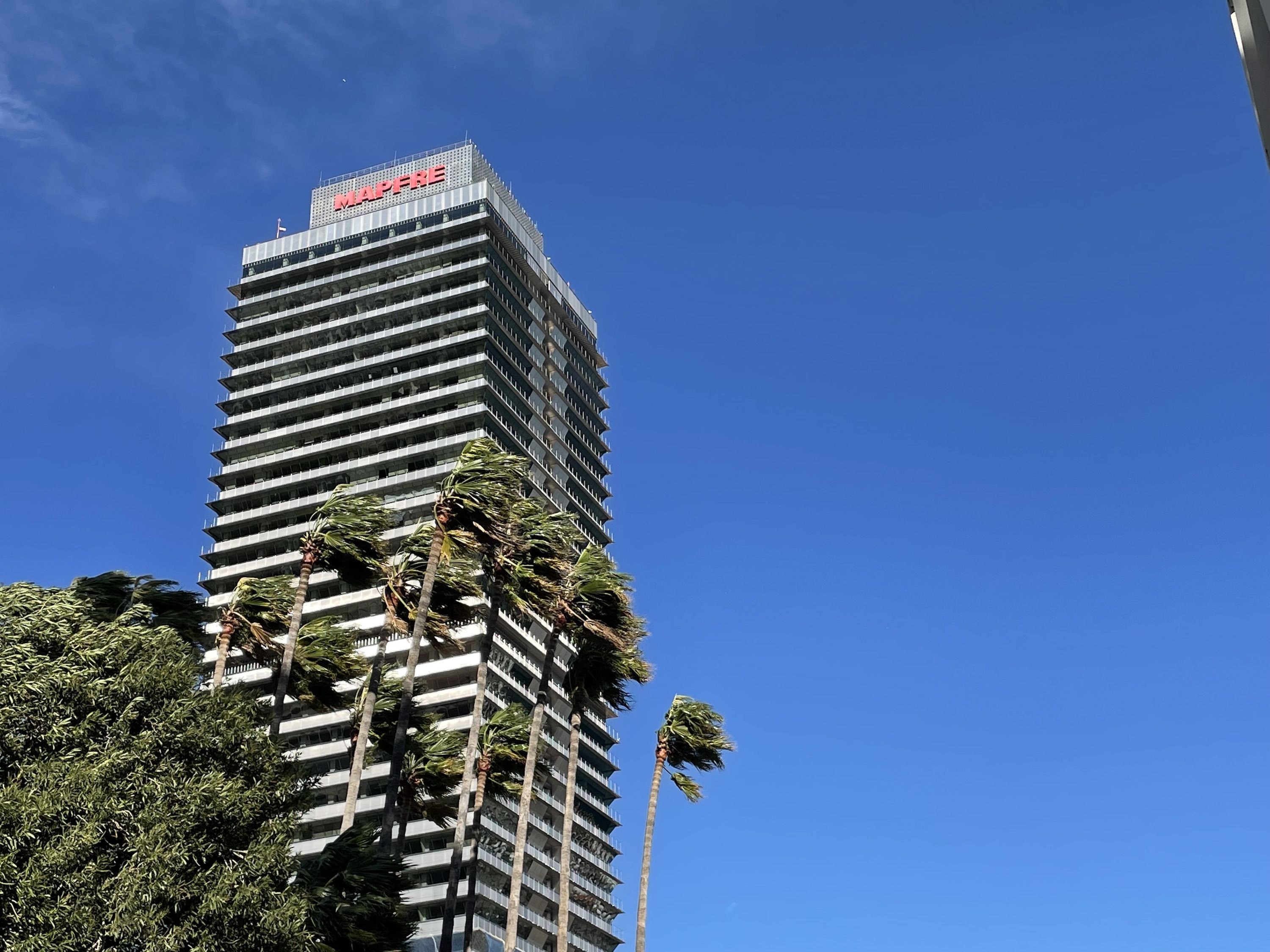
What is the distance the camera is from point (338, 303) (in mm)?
120250

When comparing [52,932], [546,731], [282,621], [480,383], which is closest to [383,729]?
[282,621]

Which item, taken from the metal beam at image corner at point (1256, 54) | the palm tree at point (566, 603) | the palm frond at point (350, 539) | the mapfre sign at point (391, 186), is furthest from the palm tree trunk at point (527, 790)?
the mapfre sign at point (391, 186)

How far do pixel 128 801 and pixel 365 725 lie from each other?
13.2m

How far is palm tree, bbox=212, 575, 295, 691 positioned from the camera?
143 feet

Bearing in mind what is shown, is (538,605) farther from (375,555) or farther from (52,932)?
(52,932)

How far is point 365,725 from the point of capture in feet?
139

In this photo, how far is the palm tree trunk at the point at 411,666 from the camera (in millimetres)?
39062

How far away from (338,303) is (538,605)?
81518 mm

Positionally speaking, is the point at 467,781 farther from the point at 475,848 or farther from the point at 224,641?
the point at 224,641

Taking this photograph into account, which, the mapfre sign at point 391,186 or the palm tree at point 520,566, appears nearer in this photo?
the palm tree at point 520,566

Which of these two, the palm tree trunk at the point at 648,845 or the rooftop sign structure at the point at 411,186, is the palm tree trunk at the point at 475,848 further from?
the rooftop sign structure at the point at 411,186

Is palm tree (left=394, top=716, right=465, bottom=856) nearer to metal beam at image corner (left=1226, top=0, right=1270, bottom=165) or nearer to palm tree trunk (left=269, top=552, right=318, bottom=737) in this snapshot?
palm tree trunk (left=269, top=552, right=318, bottom=737)

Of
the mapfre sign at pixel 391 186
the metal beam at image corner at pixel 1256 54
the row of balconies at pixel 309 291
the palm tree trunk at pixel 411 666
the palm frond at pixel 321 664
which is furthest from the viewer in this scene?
the mapfre sign at pixel 391 186

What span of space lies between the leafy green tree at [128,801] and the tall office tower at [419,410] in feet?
200
